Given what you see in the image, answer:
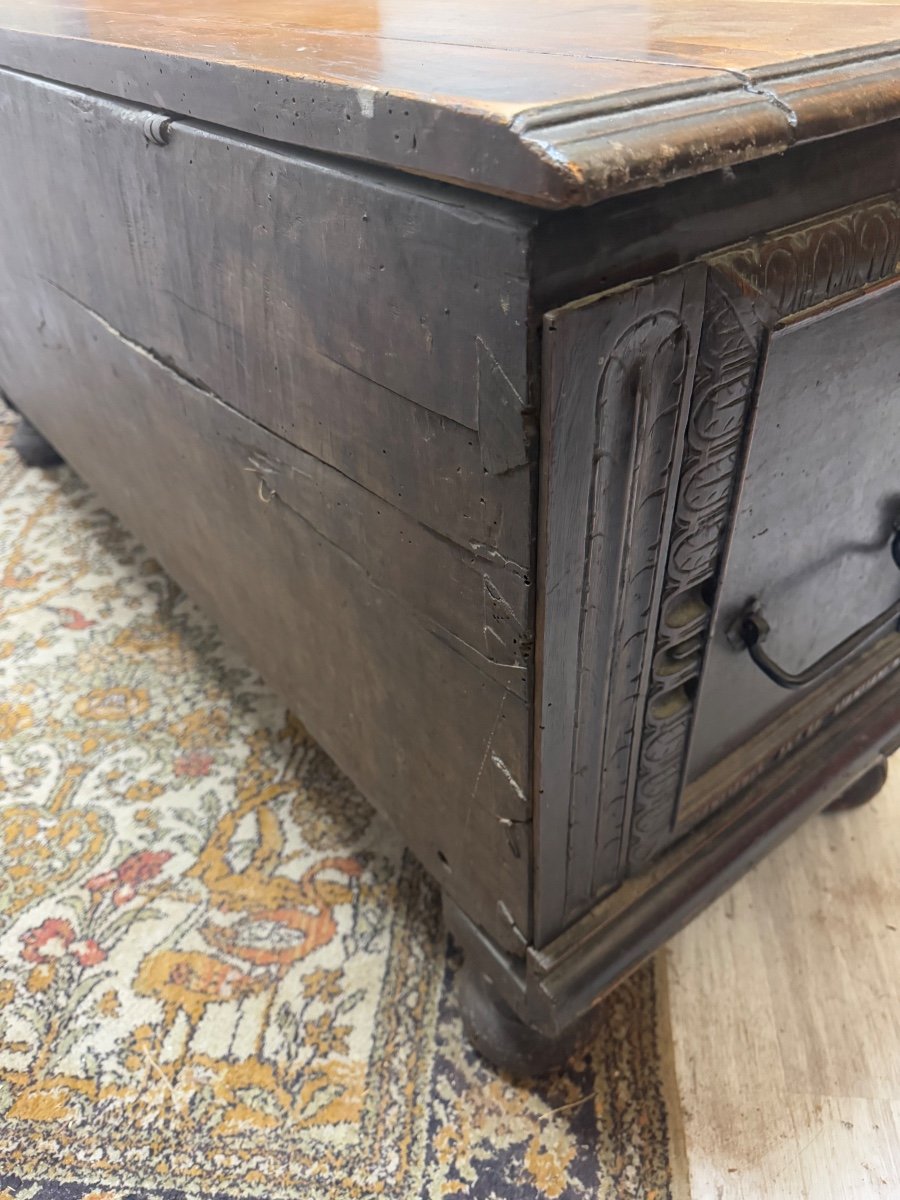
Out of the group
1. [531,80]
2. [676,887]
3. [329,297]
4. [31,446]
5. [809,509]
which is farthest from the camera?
[31,446]

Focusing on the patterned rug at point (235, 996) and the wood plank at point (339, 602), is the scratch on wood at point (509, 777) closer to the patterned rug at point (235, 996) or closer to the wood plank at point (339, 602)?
the wood plank at point (339, 602)

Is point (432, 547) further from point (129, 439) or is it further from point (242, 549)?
point (129, 439)

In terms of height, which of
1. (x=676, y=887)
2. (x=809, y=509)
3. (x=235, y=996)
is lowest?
(x=235, y=996)

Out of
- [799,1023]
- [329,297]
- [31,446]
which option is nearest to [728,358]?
[329,297]

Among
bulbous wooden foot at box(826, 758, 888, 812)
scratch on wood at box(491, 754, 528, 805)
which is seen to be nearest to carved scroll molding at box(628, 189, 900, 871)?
scratch on wood at box(491, 754, 528, 805)

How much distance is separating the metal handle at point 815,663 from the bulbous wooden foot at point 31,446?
1437 mm

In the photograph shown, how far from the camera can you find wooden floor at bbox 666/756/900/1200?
2.32 ft

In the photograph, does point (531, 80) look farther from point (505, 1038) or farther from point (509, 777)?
point (505, 1038)

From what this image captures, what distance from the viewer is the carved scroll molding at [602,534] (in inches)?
15.1

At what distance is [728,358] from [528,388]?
12cm

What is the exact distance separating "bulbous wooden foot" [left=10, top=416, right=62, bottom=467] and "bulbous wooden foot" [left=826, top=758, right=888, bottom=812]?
145 cm

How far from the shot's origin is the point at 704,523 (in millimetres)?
497

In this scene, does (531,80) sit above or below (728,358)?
above

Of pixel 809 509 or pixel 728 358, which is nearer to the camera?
pixel 728 358
